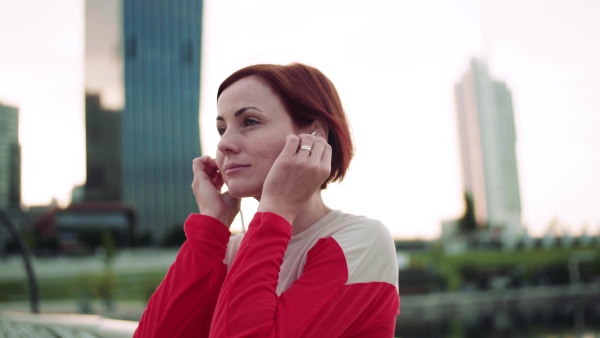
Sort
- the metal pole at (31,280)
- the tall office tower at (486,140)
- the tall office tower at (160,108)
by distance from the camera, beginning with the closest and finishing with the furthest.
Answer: the metal pole at (31,280), the tall office tower at (160,108), the tall office tower at (486,140)

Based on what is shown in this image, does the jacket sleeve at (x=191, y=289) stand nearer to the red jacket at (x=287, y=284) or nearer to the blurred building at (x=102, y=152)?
the red jacket at (x=287, y=284)

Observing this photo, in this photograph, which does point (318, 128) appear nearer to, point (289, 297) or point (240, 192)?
point (240, 192)

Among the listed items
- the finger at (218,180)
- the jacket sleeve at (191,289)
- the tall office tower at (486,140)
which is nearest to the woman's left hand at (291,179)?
the jacket sleeve at (191,289)

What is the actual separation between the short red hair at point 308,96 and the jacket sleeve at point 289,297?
11.5 inches

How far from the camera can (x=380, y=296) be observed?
96 centimetres

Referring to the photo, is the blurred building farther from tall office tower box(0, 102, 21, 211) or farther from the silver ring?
the silver ring

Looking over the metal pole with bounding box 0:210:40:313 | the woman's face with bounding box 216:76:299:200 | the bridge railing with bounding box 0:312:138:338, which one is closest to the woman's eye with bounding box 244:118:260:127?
the woman's face with bounding box 216:76:299:200

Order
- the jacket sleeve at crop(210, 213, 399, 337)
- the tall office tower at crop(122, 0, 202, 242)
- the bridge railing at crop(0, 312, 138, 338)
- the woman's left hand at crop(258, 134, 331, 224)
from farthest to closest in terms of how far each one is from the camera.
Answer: the tall office tower at crop(122, 0, 202, 242)
the bridge railing at crop(0, 312, 138, 338)
the woman's left hand at crop(258, 134, 331, 224)
the jacket sleeve at crop(210, 213, 399, 337)

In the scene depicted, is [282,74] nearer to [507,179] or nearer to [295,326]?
[295,326]

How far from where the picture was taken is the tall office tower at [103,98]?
60062mm

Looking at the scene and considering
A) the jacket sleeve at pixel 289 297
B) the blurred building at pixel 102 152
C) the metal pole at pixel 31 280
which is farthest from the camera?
the blurred building at pixel 102 152

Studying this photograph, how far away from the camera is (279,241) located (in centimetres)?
92

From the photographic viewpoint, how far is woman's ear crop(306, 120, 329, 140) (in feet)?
3.72

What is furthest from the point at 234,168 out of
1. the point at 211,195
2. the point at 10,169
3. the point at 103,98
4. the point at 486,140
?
the point at 486,140
